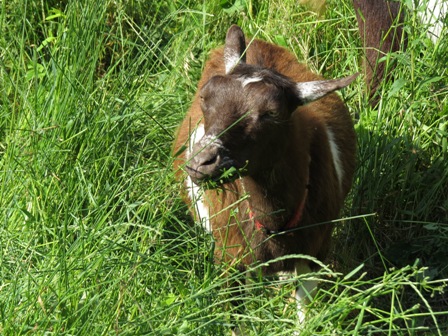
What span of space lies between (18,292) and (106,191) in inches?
33.3

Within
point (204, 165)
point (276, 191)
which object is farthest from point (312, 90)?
point (204, 165)

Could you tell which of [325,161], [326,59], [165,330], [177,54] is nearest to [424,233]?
[325,161]

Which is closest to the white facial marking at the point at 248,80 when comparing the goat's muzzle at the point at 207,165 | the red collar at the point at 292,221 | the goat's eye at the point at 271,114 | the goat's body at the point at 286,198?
the goat's eye at the point at 271,114

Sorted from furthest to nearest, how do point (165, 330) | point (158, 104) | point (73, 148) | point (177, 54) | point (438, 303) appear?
point (177, 54) → point (158, 104) → point (438, 303) → point (73, 148) → point (165, 330)

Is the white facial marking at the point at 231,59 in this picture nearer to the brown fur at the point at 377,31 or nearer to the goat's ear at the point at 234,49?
the goat's ear at the point at 234,49

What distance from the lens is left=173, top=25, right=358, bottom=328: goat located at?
405 cm

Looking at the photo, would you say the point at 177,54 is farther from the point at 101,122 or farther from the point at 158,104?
the point at 101,122

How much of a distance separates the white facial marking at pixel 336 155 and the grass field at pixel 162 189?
16.2 inches

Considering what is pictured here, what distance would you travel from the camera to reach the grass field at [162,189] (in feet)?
11.6

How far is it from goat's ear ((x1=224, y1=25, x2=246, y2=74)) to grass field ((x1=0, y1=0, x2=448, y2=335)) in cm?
49

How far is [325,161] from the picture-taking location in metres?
4.73

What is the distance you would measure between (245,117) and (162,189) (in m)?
0.51

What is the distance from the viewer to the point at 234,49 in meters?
4.72

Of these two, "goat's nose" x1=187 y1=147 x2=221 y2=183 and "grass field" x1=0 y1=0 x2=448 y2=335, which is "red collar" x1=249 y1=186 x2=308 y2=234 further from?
"goat's nose" x1=187 y1=147 x2=221 y2=183
